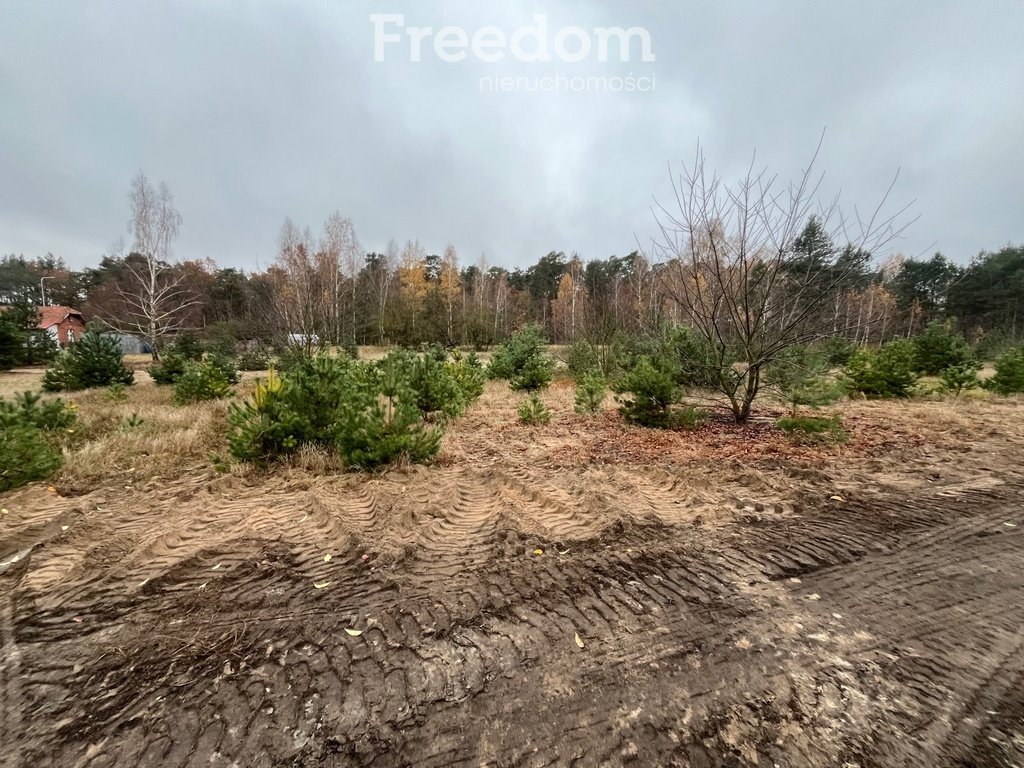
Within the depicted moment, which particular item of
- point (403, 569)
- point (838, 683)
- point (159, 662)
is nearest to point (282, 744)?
point (159, 662)

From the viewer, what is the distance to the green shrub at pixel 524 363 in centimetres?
1197

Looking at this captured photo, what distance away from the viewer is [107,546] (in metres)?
2.86

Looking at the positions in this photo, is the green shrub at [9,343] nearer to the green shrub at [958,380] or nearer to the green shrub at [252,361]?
the green shrub at [252,361]

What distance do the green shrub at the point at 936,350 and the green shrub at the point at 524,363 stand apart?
11237 mm

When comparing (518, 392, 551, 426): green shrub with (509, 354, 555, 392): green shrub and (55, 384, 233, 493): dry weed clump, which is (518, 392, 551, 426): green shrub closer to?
(509, 354, 555, 392): green shrub

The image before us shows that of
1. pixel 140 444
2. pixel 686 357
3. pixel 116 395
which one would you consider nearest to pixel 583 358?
pixel 686 357

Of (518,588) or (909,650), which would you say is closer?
(909,650)

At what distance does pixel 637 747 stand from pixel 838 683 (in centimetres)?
95

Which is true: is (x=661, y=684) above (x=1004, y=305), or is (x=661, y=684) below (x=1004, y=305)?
below

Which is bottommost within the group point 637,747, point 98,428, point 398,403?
point 637,747

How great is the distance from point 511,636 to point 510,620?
0.11 meters

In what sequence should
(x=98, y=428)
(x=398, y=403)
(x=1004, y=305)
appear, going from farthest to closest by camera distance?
(x=1004, y=305) → (x=98, y=428) → (x=398, y=403)

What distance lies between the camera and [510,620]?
2148mm

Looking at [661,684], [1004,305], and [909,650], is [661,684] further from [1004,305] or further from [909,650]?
[1004,305]
